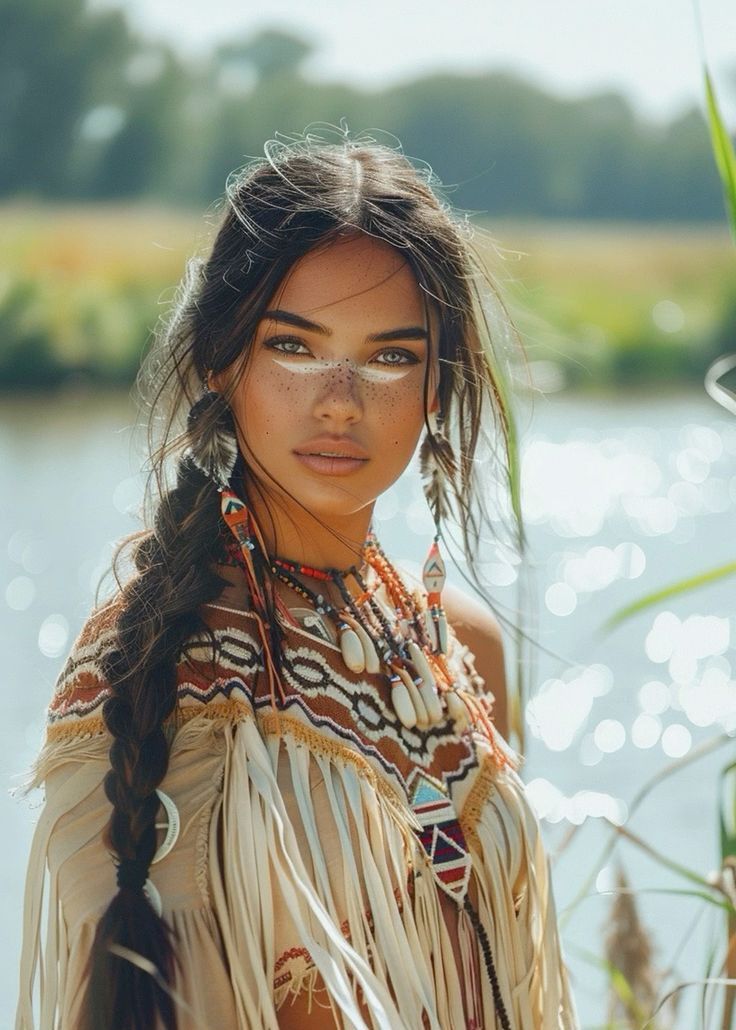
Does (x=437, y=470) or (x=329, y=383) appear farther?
(x=437, y=470)

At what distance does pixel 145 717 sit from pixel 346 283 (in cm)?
51

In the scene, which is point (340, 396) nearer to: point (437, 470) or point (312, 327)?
point (312, 327)

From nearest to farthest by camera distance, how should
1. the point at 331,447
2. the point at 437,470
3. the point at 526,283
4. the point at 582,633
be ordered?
the point at 331,447, the point at 437,470, the point at 526,283, the point at 582,633

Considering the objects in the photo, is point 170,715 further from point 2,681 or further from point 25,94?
point 25,94

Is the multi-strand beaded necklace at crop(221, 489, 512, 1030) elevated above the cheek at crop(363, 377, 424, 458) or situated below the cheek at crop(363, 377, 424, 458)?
below

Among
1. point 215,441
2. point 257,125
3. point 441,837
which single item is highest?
point 257,125

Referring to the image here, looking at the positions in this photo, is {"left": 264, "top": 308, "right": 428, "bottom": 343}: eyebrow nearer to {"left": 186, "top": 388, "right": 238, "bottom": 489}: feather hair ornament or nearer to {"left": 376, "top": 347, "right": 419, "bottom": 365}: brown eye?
{"left": 376, "top": 347, "right": 419, "bottom": 365}: brown eye

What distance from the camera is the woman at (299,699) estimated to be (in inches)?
54.4

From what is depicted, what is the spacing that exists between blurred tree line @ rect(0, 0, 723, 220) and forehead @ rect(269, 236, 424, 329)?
770cm

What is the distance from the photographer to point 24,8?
37.3 ft

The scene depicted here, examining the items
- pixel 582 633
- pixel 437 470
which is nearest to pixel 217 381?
pixel 437 470

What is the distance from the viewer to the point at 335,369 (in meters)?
1.57

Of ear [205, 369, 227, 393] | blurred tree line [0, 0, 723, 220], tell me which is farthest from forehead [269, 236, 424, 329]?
blurred tree line [0, 0, 723, 220]

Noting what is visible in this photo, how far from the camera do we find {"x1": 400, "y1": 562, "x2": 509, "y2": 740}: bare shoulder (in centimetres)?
192
